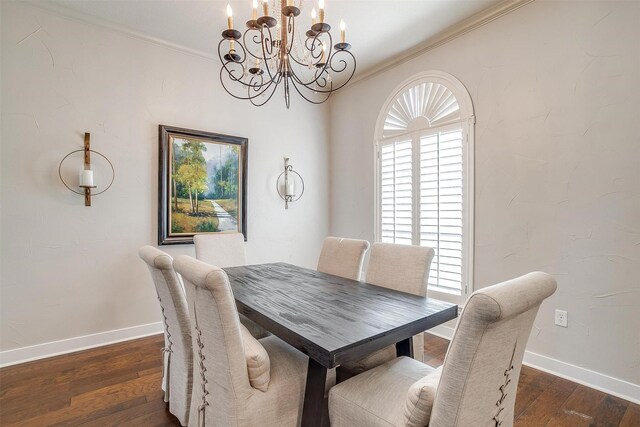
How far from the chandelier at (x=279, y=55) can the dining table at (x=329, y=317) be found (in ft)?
3.99

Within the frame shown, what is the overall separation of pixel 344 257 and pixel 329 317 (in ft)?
3.50

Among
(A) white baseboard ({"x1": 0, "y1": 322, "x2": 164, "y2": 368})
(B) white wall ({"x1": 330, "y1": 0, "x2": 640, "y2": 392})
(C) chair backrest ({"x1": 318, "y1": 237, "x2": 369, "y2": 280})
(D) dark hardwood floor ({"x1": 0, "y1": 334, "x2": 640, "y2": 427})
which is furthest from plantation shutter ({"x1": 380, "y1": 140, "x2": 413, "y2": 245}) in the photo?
(A) white baseboard ({"x1": 0, "y1": 322, "x2": 164, "y2": 368})

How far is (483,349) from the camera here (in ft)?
3.04

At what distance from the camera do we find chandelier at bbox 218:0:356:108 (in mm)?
1707

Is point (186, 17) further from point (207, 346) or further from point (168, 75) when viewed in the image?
point (207, 346)

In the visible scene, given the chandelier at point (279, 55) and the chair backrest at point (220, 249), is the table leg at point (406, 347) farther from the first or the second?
the chair backrest at point (220, 249)

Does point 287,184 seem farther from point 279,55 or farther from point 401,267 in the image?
point 401,267

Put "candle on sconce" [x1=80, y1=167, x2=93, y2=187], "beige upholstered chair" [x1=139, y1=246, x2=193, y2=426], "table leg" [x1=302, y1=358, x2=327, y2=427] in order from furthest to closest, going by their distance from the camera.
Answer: "candle on sconce" [x1=80, y1=167, x2=93, y2=187] → "beige upholstered chair" [x1=139, y1=246, x2=193, y2=426] → "table leg" [x1=302, y1=358, x2=327, y2=427]

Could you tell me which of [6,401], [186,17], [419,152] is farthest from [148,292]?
[419,152]

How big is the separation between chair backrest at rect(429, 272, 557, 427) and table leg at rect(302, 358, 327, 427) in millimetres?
473

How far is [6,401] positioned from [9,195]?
1.46m

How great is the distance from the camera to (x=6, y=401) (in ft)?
6.65

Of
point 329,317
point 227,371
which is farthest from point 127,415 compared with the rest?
point 329,317

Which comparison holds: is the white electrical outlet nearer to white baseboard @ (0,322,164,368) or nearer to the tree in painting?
the tree in painting
